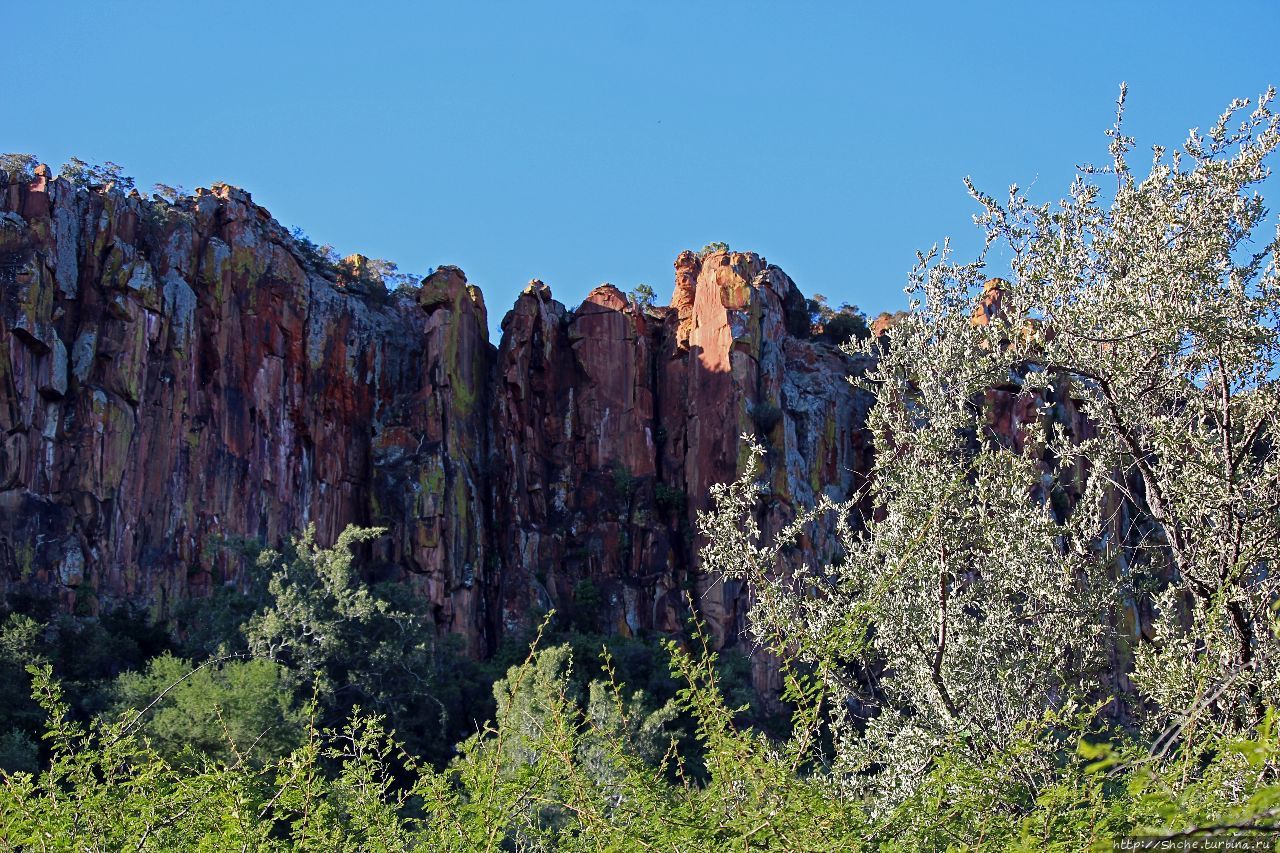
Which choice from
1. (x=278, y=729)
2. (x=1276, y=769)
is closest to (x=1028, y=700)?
(x=1276, y=769)

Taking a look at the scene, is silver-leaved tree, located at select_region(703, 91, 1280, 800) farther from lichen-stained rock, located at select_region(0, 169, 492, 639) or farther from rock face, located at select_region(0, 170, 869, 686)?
lichen-stained rock, located at select_region(0, 169, 492, 639)

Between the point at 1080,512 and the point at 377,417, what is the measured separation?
3596 cm

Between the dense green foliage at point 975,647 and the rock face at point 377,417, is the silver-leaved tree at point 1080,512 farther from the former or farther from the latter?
the rock face at point 377,417

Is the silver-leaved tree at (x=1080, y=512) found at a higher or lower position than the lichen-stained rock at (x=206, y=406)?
lower

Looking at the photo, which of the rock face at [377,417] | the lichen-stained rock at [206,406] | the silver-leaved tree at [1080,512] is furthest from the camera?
the rock face at [377,417]

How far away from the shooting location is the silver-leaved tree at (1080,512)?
8008mm

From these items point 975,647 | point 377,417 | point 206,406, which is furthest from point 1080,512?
point 377,417

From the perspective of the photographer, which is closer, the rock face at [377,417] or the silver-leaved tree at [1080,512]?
the silver-leaved tree at [1080,512]

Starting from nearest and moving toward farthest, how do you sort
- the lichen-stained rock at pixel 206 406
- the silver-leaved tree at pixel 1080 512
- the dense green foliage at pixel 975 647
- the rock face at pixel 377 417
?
the dense green foliage at pixel 975 647, the silver-leaved tree at pixel 1080 512, the lichen-stained rock at pixel 206 406, the rock face at pixel 377 417

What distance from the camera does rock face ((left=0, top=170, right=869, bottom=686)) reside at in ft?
116

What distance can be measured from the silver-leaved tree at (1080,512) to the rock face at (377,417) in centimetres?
2531

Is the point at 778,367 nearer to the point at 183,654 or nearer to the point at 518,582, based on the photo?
the point at 518,582

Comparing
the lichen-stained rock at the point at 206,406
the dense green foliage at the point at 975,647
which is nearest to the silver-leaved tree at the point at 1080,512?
the dense green foliage at the point at 975,647

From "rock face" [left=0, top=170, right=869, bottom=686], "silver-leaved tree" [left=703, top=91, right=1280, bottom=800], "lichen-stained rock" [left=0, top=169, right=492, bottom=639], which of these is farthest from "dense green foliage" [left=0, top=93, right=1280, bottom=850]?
"lichen-stained rock" [left=0, top=169, right=492, bottom=639]
